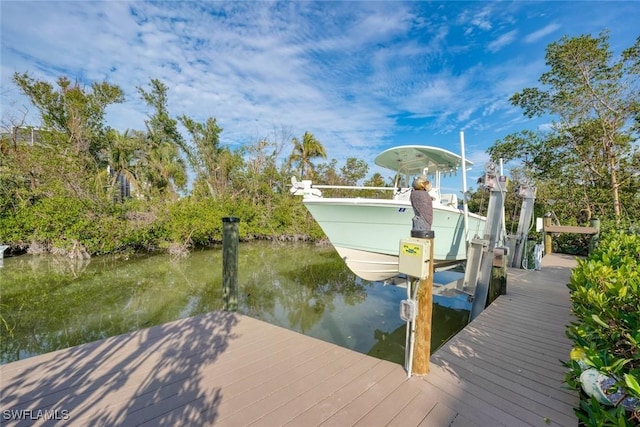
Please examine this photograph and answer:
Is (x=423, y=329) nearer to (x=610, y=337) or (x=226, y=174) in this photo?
(x=610, y=337)

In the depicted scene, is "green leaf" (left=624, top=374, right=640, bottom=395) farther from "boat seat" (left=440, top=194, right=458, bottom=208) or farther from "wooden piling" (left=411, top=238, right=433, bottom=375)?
"boat seat" (left=440, top=194, right=458, bottom=208)

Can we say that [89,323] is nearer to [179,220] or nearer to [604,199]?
[179,220]

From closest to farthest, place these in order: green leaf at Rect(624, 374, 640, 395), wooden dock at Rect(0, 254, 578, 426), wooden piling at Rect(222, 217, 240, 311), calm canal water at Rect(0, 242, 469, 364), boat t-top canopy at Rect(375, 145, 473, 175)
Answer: green leaf at Rect(624, 374, 640, 395)
wooden dock at Rect(0, 254, 578, 426)
wooden piling at Rect(222, 217, 240, 311)
calm canal water at Rect(0, 242, 469, 364)
boat t-top canopy at Rect(375, 145, 473, 175)

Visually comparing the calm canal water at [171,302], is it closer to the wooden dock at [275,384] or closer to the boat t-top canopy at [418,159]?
the wooden dock at [275,384]

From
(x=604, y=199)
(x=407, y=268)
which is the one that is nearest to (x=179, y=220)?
(x=407, y=268)

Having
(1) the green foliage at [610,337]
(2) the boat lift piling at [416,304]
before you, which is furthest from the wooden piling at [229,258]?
(1) the green foliage at [610,337]

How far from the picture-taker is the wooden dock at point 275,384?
1772 mm

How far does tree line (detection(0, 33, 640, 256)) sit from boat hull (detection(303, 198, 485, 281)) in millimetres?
2045

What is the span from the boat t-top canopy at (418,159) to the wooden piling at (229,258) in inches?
142

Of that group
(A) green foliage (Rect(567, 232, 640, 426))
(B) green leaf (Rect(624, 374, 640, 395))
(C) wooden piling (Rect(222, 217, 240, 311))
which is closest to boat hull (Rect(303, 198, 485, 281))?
(C) wooden piling (Rect(222, 217, 240, 311))

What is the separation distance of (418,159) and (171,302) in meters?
5.89

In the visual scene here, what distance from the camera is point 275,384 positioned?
211 cm

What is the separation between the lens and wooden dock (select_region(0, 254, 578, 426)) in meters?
1.77

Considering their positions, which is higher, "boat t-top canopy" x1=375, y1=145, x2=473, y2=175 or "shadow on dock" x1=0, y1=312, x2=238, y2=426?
"boat t-top canopy" x1=375, y1=145, x2=473, y2=175
